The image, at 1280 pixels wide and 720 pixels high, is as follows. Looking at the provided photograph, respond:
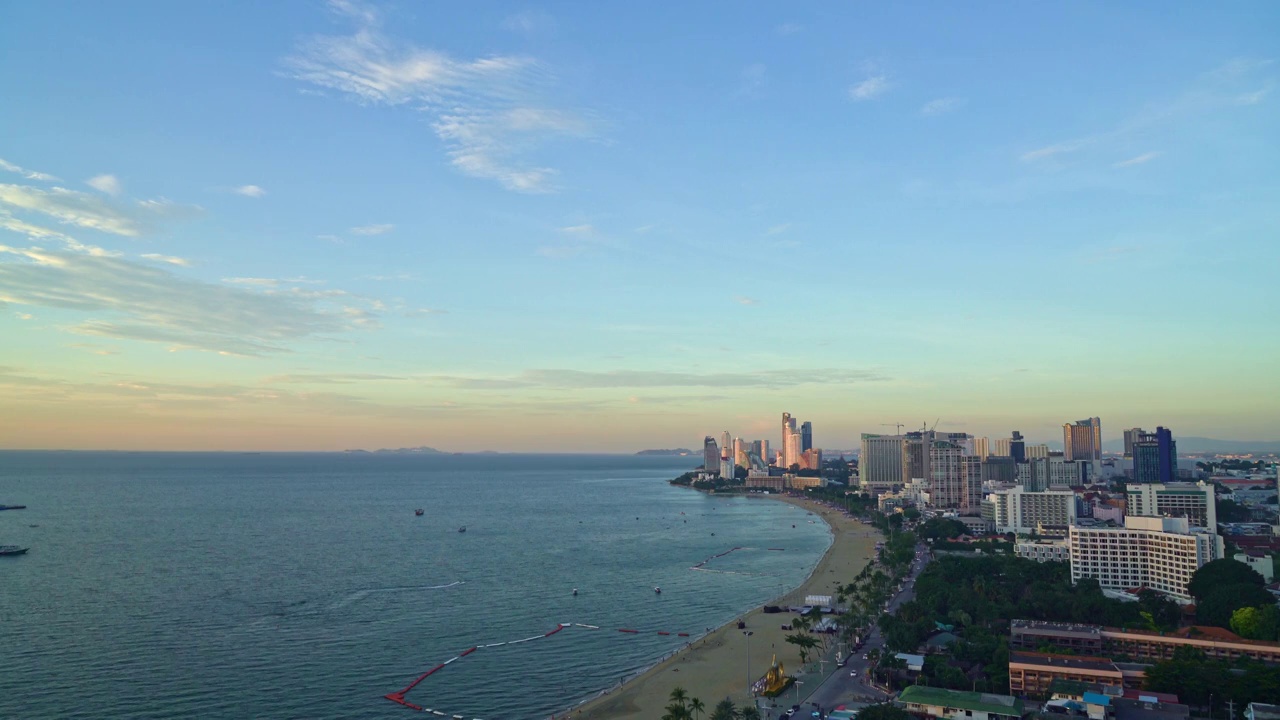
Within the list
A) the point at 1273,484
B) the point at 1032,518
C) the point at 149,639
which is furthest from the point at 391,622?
the point at 1273,484

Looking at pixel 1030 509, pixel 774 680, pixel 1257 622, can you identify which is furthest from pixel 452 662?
pixel 1030 509

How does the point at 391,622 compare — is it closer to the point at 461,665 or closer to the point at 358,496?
the point at 461,665

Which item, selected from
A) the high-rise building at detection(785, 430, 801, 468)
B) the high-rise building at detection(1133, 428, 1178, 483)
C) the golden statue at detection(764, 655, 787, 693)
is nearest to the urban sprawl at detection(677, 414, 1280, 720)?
the golden statue at detection(764, 655, 787, 693)

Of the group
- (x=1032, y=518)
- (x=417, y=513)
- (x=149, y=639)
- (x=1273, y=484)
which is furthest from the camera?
(x=1273, y=484)

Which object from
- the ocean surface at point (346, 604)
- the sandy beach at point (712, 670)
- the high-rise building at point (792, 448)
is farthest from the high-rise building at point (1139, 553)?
the high-rise building at point (792, 448)

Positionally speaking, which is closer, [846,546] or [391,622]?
[391,622]

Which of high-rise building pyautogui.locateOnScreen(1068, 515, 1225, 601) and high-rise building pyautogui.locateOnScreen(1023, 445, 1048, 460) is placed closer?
high-rise building pyautogui.locateOnScreen(1068, 515, 1225, 601)

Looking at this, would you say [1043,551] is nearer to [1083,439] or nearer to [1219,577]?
[1219,577]

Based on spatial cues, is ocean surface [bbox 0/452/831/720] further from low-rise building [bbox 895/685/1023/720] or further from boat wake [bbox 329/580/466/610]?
low-rise building [bbox 895/685/1023/720]
